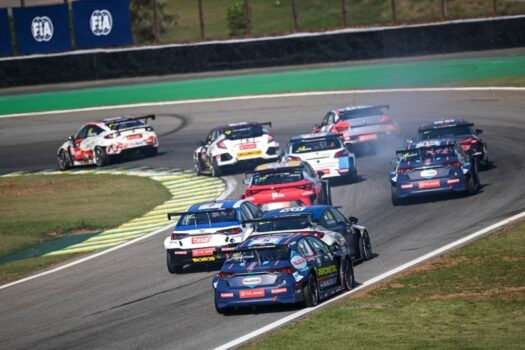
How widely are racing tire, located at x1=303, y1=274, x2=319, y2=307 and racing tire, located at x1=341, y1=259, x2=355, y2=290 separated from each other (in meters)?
1.15

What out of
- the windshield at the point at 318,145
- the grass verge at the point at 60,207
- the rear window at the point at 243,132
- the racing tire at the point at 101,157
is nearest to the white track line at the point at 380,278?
the windshield at the point at 318,145

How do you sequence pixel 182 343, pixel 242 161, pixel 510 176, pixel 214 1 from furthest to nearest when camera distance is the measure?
pixel 214 1 < pixel 242 161 < pixel 510 176 < pixel 182 343

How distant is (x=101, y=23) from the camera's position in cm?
5734

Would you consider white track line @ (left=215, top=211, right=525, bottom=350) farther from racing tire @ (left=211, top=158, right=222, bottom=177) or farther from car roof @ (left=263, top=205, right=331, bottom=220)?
racing tire @ (left=211, top=158, right=222, bottom=177)

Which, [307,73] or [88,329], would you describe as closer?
[88,329]

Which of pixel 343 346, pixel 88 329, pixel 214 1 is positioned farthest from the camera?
pixel 214 1

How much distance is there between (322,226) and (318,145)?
12.3m

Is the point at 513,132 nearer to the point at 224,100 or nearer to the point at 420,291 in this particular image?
the point at 224,100

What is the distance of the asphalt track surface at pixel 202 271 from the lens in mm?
18219

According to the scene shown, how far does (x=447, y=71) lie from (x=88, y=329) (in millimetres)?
36084

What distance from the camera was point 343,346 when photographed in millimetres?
15758

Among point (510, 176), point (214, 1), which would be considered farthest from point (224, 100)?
point (214, 1)

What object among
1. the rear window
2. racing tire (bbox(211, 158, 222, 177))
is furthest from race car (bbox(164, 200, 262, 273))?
racing tire (bbox(211, 158, 222, 177))

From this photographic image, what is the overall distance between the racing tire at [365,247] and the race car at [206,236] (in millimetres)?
2190
